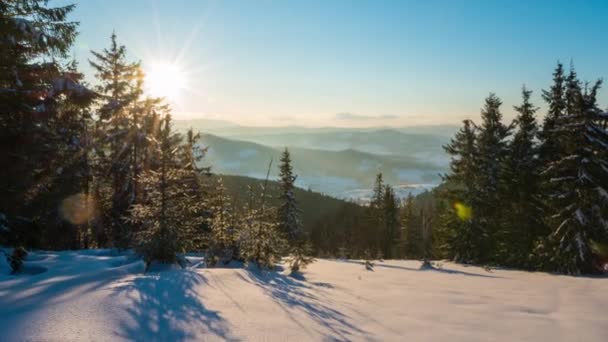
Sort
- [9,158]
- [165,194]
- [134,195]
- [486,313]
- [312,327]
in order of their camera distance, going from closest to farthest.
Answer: [312,327] → [486,313] → [165,194] → [9,158] → [134,195]

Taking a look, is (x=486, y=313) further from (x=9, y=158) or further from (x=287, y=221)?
(x=287, y=221)

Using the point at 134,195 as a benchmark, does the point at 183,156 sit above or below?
above

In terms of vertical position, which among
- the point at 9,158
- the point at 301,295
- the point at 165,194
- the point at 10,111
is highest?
the point at 10,111

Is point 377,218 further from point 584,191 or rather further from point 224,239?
point 224,239

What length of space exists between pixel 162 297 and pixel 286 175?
112 ft

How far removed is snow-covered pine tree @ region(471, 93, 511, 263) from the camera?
88.6 feet

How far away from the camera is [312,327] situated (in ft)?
15.4

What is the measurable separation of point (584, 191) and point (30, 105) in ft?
83.5

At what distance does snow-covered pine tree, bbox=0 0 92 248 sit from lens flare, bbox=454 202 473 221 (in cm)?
2562

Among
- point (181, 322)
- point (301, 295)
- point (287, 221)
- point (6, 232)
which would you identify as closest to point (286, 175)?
point (287, 221)

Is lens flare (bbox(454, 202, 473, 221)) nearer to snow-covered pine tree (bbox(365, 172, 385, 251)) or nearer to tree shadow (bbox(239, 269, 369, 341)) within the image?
tree shadow (bbox(239, 269, 369, 341))

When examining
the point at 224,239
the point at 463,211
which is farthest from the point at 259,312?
the point at 463,211

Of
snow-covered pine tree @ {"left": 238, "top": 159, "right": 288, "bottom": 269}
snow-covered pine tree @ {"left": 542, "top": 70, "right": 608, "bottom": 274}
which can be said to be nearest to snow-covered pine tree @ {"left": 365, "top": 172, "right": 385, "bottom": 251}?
snow-covered pine tree @ {"left": 542, "top": 70, "right": 608, "bottom": 274}

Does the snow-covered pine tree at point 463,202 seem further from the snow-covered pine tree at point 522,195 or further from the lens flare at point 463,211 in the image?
the snow-covered pine tree at point 522,195
